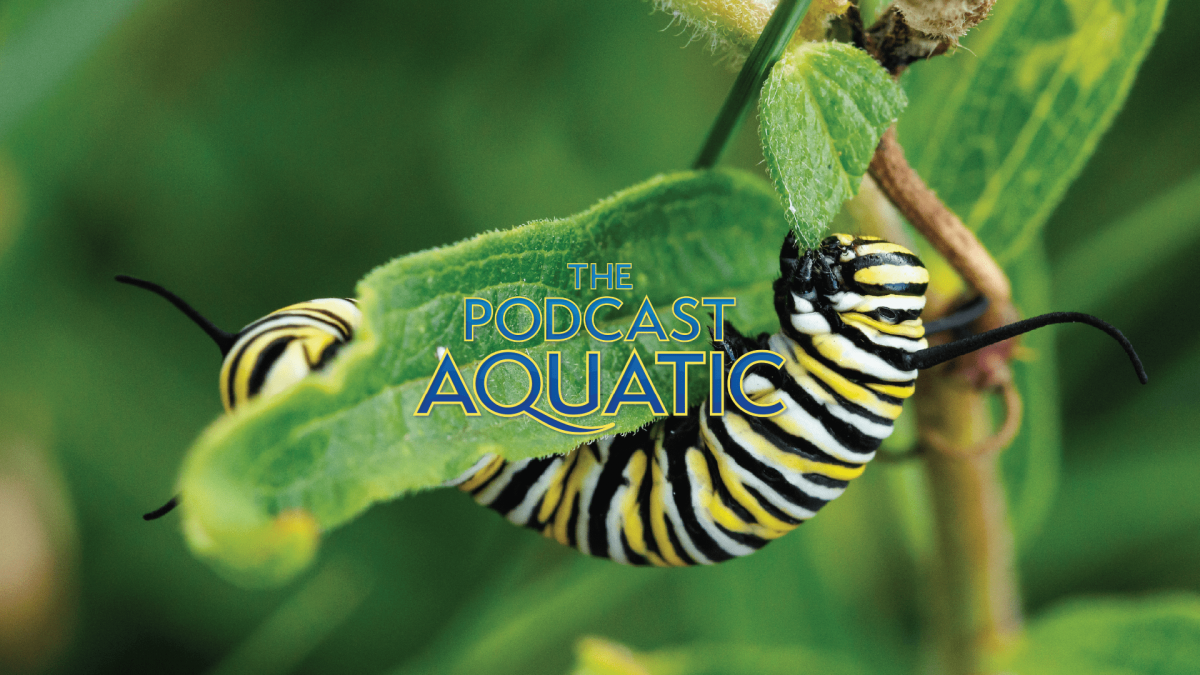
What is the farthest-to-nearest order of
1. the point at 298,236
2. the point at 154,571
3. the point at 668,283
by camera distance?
the point at 298,236 < the point at 154,571 < the point at 668,283

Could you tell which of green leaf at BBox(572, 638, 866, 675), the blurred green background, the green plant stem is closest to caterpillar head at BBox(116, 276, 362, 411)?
the green plant stem

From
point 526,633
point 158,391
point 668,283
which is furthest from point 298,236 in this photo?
point 668,283

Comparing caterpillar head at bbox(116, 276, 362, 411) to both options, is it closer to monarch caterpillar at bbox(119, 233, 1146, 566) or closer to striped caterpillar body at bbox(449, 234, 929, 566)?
monarch caterpillar at bbox(119, 233, 1146, 566)

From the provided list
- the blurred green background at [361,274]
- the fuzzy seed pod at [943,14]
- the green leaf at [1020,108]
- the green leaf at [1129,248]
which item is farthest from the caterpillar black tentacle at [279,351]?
the green leaf at [1129,248]

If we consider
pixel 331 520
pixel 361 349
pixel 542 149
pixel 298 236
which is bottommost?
pixel 331 520

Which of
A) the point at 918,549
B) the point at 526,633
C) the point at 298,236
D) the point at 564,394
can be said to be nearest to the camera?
the point at 564,394

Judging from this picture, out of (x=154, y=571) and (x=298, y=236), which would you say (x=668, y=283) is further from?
(x=154, y=571)

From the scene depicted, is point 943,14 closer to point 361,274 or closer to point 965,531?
point 965,531

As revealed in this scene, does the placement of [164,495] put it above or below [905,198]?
below

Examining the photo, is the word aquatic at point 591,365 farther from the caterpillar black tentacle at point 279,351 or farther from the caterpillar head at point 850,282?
the caterpillar black tentacle at point 279,351
